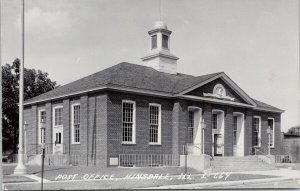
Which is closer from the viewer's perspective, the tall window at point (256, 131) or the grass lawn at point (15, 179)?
the grass lawn at point (15, 179)

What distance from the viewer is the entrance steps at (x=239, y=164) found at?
28741 mm

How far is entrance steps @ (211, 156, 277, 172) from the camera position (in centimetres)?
2874

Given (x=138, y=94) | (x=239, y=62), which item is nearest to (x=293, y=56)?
(x=239, y=62)

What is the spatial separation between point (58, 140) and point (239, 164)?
1207 cm

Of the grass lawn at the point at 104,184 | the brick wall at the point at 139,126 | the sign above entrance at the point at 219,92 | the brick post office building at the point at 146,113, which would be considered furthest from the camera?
the sign above entrance at the point at 219,92

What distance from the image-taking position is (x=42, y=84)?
30.1 meters

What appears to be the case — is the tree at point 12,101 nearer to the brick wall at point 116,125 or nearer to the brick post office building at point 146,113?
Answer: the brick post office building at point 146,113

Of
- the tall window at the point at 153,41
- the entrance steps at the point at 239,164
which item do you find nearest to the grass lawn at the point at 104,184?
the entrance steps at the point at 239,164

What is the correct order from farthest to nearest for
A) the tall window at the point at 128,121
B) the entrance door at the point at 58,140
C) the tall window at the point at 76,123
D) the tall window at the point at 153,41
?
the tall window at the point at 153,41, the entrance door at the point at 58,140, the tall window at the point at 76,123, the tall window at the point at 128,121

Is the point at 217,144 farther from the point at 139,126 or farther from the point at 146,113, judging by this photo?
the point at 139,126

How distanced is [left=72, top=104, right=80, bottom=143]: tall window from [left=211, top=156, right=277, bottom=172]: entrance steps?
856cm

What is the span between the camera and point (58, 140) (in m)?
30.1

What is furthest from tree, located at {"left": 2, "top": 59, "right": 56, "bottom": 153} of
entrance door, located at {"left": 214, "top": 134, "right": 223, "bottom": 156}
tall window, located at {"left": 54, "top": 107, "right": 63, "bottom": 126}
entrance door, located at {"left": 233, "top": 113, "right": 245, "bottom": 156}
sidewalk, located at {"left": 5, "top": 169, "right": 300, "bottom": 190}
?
entrance door, located at {"left": 233, "top": 113, "right": 245, "bottom": 156}

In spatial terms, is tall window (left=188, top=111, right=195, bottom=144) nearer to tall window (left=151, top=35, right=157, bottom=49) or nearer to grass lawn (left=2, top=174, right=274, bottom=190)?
tall window (left=151, top=35, right=157, bottom=49)
